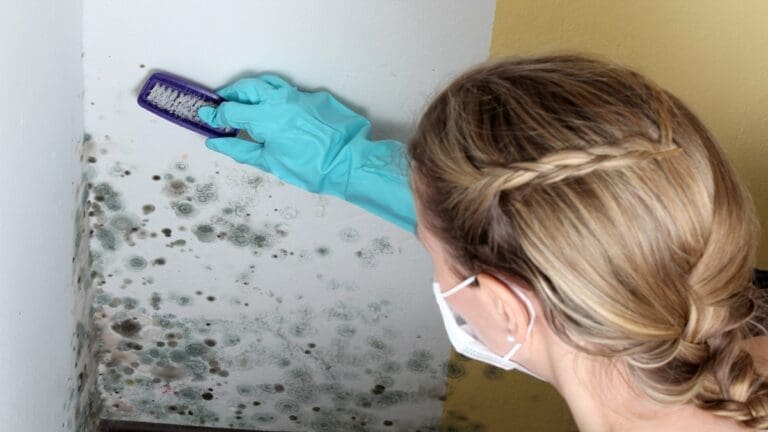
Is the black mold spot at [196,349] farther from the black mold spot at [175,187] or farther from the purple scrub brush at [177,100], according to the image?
the purple scrub brush at [177,100]

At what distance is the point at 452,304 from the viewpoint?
910mm

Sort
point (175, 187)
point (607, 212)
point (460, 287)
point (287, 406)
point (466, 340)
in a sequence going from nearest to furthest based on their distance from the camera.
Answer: point (607, 212)
point (460, 287)
point (466, 340)
point (175, 187)
point (287, 406)

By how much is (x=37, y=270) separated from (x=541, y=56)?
0.74 metres

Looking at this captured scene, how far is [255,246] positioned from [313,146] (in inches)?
11.0

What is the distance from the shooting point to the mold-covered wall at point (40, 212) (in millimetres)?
1044

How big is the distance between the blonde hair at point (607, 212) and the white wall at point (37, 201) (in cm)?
53

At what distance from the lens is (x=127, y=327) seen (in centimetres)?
152

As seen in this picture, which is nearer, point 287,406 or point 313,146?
point 313,146

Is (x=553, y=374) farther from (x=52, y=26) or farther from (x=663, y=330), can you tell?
(x=52, y=26)

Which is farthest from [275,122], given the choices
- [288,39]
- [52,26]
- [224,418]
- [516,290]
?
[224,418]

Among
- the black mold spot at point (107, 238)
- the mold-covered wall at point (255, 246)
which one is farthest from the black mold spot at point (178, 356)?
the black mold spot at point (107, 238)

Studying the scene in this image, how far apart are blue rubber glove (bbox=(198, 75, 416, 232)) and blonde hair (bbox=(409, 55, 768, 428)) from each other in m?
0.40

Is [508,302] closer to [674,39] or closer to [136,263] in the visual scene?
[674,39]

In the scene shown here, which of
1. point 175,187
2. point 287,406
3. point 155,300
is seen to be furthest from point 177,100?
point 287,406
